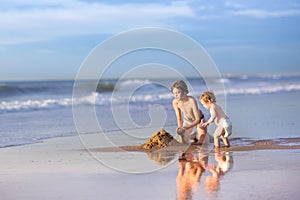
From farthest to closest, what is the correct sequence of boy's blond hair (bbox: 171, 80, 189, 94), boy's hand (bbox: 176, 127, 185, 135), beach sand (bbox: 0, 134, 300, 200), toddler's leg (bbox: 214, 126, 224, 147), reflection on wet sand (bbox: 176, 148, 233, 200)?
1. boy's blond hair (bbox: 171, 80, 189, 94)
2. boy's hand (bbox: 176, 127, 185, 135)
3. toddler's leg (bbox: 214, 126, 224, 147)
4. reflection on wet sand (bbox: 176, 148, 233, 200)
5. beach sand (bbox: 0, 134, 300, 200)

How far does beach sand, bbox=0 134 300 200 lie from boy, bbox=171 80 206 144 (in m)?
0.51

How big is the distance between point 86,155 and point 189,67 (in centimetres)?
210

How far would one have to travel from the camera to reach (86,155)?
28.7ft

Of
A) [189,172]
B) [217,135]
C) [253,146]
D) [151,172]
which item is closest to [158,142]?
[217,135]

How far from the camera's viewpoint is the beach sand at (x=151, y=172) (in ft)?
19.2

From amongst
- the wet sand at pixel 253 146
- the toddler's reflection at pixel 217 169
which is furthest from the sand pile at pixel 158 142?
the toddler's reflection at pixel 217 169

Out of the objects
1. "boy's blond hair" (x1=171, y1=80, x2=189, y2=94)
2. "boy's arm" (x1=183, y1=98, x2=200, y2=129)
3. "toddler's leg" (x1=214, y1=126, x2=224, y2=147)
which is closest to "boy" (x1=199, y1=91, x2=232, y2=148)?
"toddler's leg" (x1=214, y1=126, x2=224, y2=147)

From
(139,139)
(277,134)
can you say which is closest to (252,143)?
(277,134)

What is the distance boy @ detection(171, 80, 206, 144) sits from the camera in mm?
9703

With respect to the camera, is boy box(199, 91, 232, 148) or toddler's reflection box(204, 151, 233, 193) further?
boy box(199, 91, 232, 148)

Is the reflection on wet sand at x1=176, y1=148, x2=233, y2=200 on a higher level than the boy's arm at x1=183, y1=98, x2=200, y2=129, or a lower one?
lower

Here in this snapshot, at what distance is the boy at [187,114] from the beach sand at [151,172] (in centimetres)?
51

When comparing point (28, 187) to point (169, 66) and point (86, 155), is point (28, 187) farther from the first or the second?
point (169, 66)

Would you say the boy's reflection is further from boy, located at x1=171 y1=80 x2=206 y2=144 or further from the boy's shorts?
the boy's shorts
